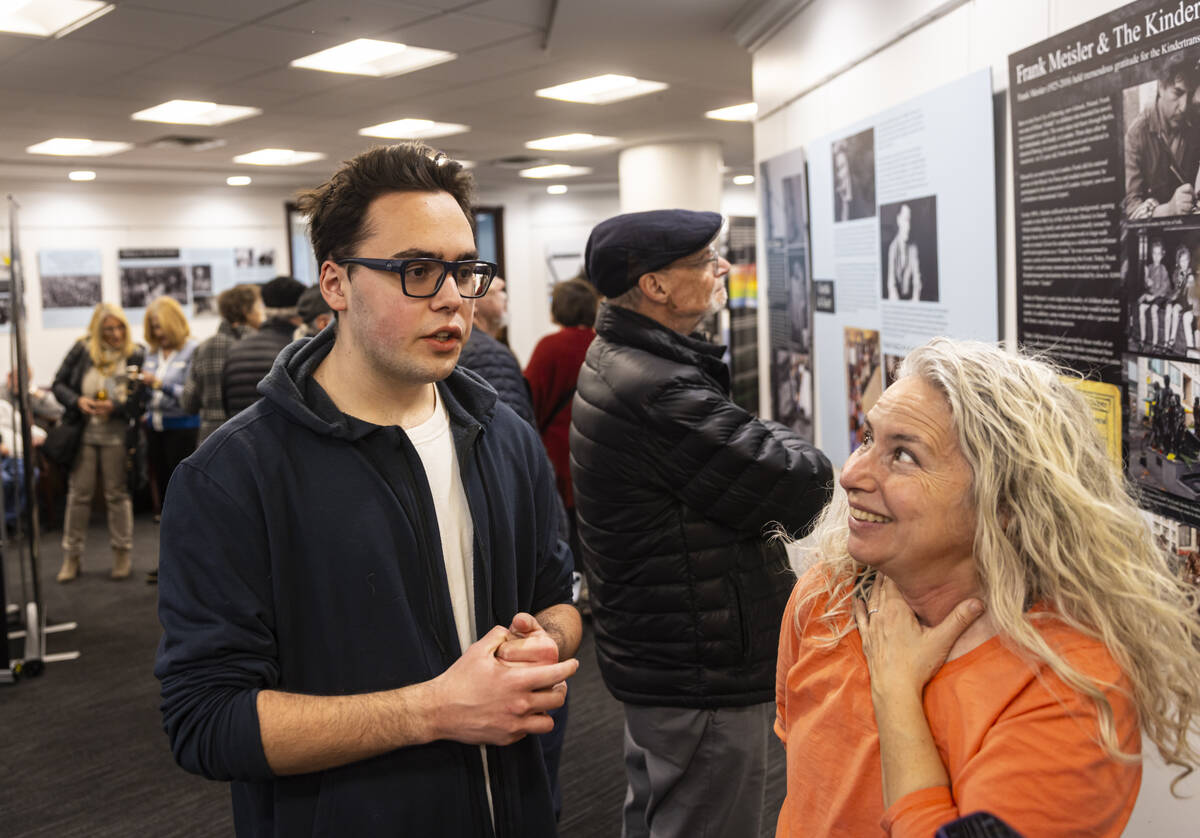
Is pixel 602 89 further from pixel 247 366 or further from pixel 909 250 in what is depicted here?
pixel 909 250

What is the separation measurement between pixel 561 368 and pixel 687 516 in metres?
2.57

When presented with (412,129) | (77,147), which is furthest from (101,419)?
(77,147)

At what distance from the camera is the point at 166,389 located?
7730 millimetres

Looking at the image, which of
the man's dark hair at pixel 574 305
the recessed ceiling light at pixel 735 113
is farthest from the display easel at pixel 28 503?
the recessed ceiling light at pixel 735 113

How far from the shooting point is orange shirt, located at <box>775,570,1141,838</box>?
1.11 m

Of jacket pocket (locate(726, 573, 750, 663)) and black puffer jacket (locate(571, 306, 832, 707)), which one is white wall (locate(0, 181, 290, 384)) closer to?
black puffer jacket (locate(571, 306, 832, 707))

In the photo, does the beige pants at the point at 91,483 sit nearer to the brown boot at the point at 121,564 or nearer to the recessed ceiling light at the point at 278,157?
the brown boot at the point at 121,564

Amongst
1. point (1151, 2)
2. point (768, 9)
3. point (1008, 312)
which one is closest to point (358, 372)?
point (1151, 2)

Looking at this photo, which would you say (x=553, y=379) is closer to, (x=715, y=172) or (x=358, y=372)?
(x=358, y=372)

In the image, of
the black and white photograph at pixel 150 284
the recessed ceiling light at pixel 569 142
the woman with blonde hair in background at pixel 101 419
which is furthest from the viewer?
the black and white photograph at pixel 150 284

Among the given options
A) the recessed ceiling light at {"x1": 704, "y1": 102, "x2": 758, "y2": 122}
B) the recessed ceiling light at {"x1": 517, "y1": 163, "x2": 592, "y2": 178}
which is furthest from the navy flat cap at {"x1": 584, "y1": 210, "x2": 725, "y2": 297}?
the recessed ceiling light at {"x1": 517, "y1": 163, "x2": 592, "y2": 178}

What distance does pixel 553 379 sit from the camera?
190 inches

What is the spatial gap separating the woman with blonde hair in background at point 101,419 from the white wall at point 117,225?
3.90 meters

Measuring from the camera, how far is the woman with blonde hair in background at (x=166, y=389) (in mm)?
7383
